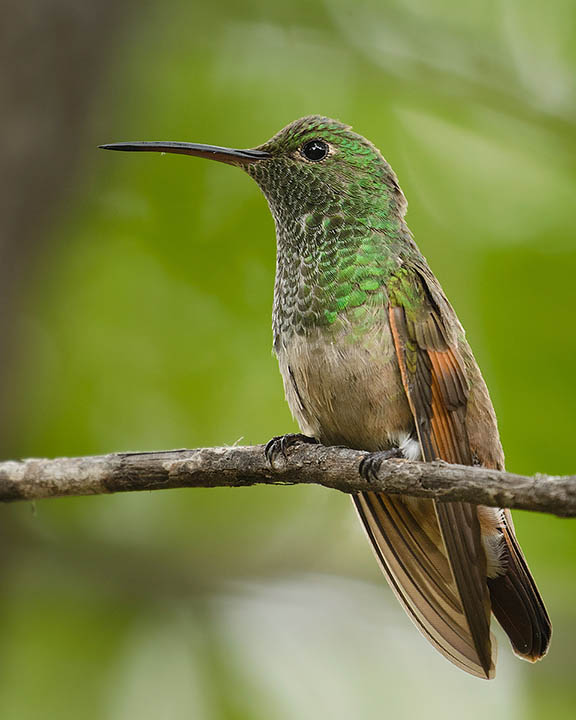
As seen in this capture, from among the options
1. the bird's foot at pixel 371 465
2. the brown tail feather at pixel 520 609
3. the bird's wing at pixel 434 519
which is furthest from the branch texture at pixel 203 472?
the brown tail feather at pixel 520 609

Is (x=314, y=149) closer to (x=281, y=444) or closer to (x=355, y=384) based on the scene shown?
(x=355, y=384)

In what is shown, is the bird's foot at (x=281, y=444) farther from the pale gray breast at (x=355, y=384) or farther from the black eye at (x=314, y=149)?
the black eye at (x=314, y=149)

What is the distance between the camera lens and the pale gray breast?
3777 mm

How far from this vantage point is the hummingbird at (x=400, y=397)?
3.58 metres

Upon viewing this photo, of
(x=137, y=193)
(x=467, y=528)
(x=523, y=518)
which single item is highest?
(x=137, y=193)

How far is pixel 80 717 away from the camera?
6.25 m

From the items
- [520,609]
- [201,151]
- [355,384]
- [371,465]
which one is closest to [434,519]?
[520,609]

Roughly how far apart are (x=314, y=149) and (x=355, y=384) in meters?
1.29

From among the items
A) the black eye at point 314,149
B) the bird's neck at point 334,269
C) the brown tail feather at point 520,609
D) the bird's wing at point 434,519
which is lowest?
the brown tail feather at point 520,609

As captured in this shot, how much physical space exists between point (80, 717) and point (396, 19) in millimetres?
5000

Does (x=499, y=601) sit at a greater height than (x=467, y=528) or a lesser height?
lesser

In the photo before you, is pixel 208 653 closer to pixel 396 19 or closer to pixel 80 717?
pixel 80 717

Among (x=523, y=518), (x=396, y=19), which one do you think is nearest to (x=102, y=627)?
(x=523, y=518)

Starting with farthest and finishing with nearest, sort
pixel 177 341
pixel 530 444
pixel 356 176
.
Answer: pixel 177 341, pixel 530 444, pixel 356 176
